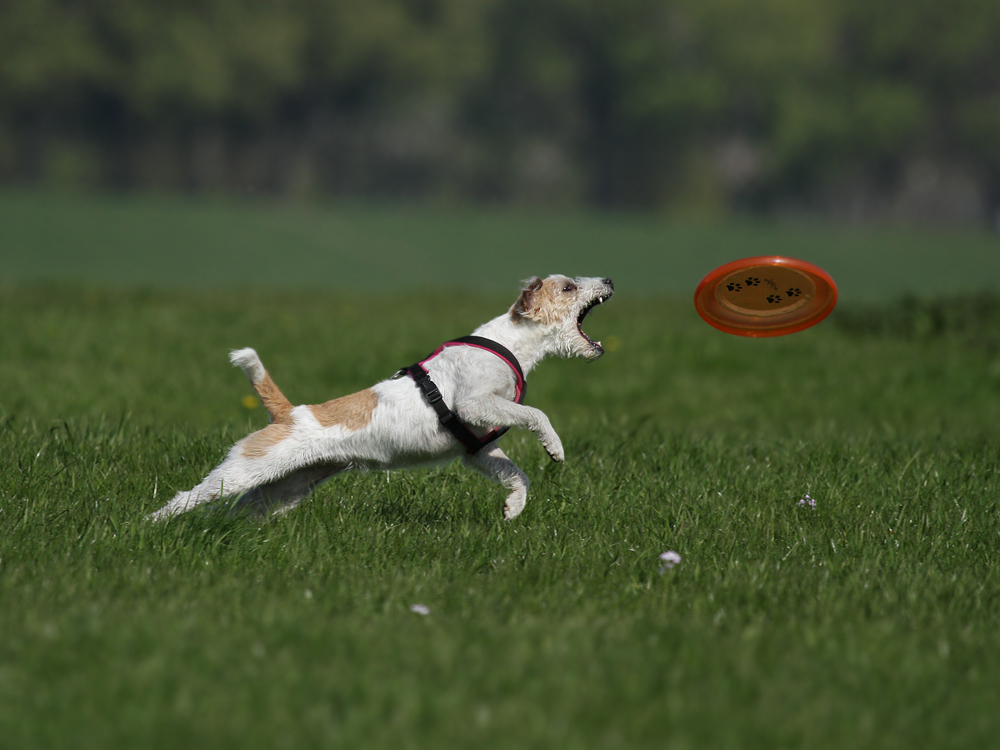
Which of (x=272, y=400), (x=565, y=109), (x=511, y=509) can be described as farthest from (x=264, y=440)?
(x=565, y=109)

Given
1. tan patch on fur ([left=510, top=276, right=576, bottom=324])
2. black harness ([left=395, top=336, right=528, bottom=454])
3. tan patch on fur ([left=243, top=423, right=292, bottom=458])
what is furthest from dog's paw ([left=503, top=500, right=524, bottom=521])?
tan patch on fur ([left=243, top=423, right=292, bottom=458])

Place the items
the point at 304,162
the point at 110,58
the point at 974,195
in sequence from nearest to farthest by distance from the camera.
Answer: the point at 110,58, the point at 304,162, the point at 974,195

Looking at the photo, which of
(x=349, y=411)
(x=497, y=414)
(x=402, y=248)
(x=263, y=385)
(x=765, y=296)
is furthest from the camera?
(x=402, y=248)

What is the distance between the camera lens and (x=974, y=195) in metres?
69.8

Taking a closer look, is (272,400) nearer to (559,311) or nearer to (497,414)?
(497,414)

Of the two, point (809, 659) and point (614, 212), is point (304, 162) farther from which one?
point (809, 659)

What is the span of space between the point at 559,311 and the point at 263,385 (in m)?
1.52

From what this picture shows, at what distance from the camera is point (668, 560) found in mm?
4770

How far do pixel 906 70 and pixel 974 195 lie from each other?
9493mm

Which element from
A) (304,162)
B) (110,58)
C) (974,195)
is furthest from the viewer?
(974,195)

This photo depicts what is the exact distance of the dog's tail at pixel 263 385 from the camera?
520 centimetres

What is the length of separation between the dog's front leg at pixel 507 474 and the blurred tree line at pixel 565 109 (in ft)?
182

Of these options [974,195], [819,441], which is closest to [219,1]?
[974,195]

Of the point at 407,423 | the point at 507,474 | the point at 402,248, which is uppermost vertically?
the point at 402,248
